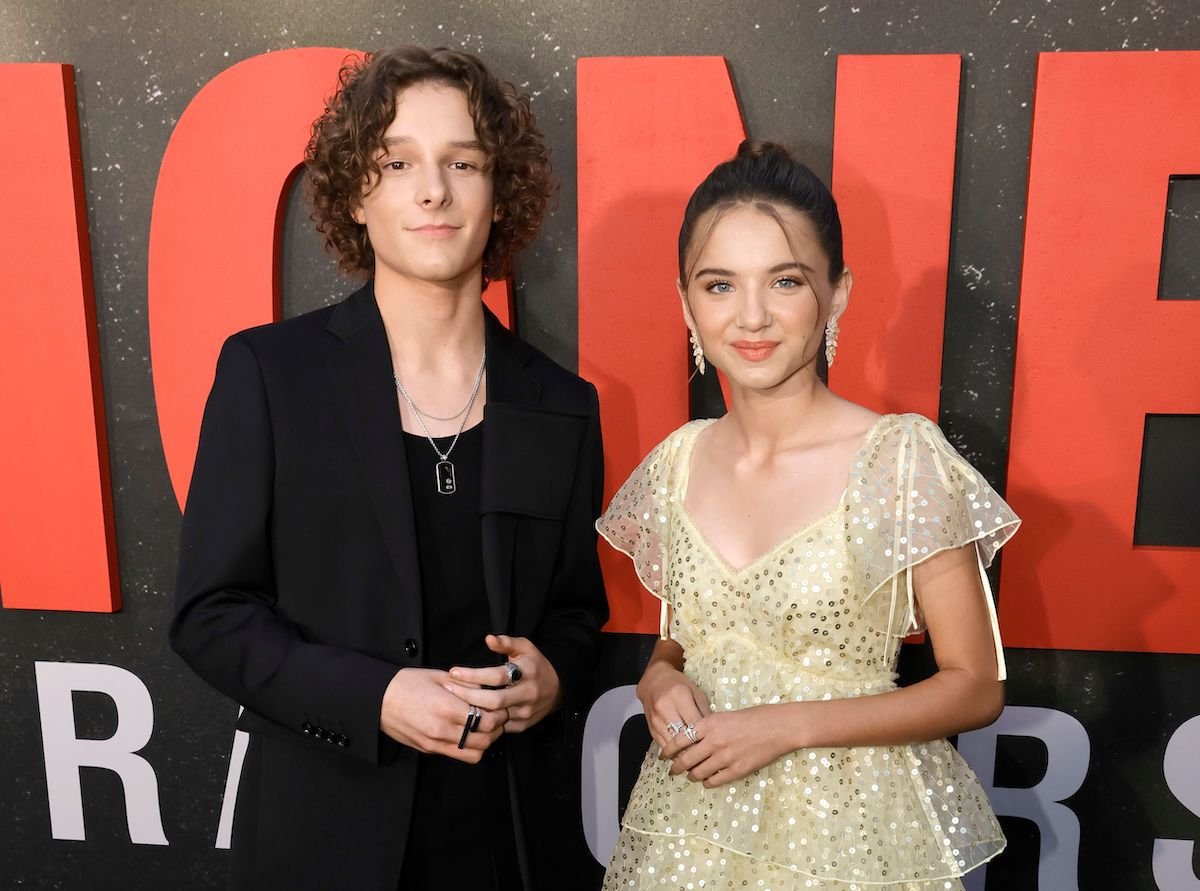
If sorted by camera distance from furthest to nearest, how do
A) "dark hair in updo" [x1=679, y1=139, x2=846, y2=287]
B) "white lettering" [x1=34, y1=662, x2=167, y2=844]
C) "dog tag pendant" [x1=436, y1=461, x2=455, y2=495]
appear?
"white lettering" [x1=34, y1=662, x2=167, y2=844] < "dog tag pendant" [x1=436, y1=461, x2=455, y2=495] < "dark hair in updo" [x1=679, y1=139, x2=846, y2=287]

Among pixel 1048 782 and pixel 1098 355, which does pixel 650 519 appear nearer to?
pixel 1098 355

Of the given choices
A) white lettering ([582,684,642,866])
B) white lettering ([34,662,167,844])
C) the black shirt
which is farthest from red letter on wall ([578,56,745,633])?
white lettering ([34,662,167,844])

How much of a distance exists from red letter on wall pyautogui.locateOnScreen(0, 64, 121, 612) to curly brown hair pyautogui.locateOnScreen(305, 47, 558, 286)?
956mm

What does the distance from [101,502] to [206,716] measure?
601 mm

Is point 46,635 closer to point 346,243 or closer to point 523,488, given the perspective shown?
point 346,243

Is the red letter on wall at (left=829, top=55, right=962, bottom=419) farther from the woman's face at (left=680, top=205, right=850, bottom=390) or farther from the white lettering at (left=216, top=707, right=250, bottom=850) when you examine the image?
the white lettering at (left=216, top=707, right=250, bottom=850)

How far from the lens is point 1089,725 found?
2.33 metres

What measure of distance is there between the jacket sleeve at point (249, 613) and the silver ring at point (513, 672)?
16 cm

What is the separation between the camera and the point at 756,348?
1380mm

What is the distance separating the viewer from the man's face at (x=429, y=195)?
149 cm

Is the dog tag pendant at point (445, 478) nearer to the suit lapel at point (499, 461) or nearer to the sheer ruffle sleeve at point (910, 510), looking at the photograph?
the suit lapel at point (499, 461)

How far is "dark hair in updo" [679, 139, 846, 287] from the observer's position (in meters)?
1.41

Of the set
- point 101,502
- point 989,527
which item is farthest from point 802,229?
point 101,502

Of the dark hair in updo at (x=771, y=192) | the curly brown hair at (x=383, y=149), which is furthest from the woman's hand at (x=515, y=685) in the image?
the curly brown hair at (x=383, y=149)
